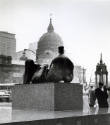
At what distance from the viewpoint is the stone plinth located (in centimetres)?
1095

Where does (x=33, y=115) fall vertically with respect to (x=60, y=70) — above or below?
below

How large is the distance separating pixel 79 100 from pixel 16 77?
80.0 m

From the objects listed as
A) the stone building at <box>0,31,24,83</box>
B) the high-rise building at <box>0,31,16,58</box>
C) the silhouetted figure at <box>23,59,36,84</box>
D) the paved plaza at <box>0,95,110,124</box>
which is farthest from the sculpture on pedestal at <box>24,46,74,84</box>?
the stone building at <box>0,31,24,83</box>

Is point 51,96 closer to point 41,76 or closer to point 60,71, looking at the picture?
point 60,71

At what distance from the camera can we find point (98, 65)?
44594 millimetres

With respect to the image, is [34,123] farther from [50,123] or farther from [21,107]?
[21,107]

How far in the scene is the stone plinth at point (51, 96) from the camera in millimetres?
10953

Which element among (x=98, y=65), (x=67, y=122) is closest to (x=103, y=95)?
(x=67, y=122)

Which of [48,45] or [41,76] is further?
[48,45]

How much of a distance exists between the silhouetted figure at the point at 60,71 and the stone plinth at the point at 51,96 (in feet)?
1.57

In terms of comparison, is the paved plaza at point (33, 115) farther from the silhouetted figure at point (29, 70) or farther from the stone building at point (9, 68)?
the stone building at point (9, 68)

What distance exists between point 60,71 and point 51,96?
1.13 meters

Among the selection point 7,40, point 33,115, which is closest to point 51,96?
point 33,115

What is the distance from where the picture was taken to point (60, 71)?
38.4 ft
